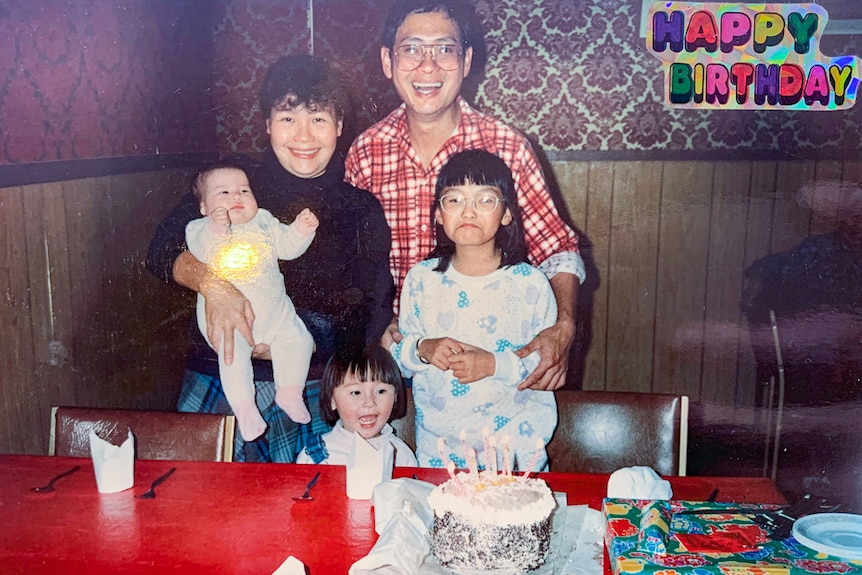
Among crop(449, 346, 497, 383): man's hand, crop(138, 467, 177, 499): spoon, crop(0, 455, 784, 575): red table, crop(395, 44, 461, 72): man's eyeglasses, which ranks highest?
crop(395, 44, 461, 72): man's eyeglasses

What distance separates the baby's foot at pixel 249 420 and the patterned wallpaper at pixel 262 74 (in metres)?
0.81

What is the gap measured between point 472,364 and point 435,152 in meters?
0.63

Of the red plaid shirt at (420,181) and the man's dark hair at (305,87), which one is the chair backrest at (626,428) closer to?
the red plaid shirt at (420,181)

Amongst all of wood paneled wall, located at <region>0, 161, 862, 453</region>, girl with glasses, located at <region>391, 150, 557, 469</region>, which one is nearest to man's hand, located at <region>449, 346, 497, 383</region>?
girl with glasses, located at <region>391, 150, 557, 469</region>

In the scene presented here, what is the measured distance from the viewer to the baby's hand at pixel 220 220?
2.36 m

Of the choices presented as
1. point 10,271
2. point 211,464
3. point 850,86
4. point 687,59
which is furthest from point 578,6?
point 10,271

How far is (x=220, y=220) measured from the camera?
237cm

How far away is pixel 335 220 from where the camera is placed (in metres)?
2.36

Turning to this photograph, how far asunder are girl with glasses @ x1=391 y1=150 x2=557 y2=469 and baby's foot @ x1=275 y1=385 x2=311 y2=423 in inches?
13.4

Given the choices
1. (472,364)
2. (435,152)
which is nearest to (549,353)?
(472,364)

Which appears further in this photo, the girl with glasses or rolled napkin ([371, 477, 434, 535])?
the girl with glasses

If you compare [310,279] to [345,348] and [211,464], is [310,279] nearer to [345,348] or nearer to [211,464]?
[345,348]

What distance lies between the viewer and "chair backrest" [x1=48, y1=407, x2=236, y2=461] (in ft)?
6.93

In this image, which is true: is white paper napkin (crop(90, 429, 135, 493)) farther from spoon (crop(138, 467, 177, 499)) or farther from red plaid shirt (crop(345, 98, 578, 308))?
red plaid shirt (crop(345, 98, 578, 308))
